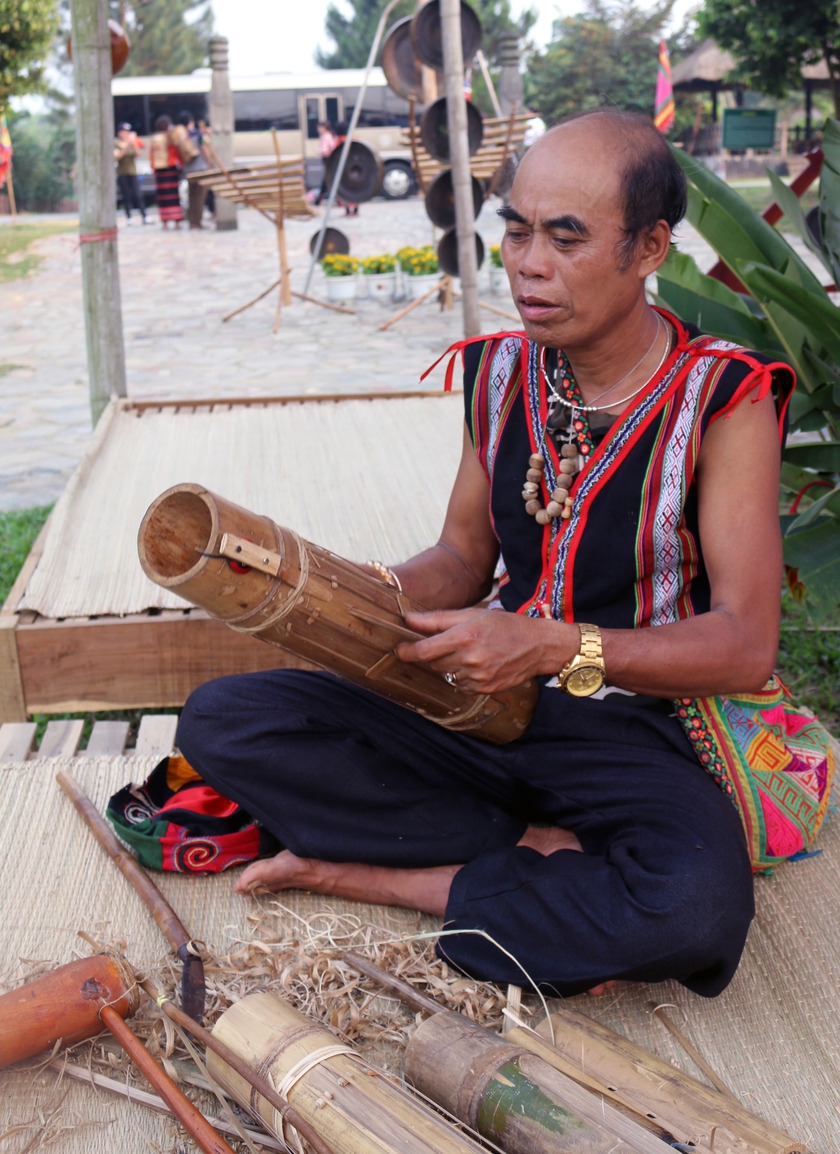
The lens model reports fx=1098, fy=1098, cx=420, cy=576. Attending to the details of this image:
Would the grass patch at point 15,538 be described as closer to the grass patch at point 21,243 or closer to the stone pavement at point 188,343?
the stone pavement at point 188,343

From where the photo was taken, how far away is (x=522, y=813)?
6.35 ft

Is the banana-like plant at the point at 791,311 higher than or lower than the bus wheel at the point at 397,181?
lower

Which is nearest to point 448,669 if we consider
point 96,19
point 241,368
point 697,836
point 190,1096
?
point 697,836

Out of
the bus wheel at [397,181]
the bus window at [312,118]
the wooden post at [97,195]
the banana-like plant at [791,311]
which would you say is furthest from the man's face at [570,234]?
the bus window at [312,118]

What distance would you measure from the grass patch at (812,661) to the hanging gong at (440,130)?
4.11m

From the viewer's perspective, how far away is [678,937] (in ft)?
4.96

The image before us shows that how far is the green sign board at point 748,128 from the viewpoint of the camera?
620 inches

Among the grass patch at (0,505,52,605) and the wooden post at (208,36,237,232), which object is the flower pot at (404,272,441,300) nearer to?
the wooden post at (208,36,237,232)

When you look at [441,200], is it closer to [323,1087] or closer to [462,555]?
[462,555]

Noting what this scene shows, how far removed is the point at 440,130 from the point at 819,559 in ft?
17.0

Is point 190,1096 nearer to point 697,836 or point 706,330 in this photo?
point 697,836

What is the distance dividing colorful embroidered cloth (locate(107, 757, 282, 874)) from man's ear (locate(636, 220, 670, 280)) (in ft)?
3.78

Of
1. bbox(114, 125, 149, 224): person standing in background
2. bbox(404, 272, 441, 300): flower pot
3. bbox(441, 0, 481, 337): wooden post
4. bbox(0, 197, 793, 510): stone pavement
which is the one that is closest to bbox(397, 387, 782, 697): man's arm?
bbox(0, 197, 793, 510): stone pavement

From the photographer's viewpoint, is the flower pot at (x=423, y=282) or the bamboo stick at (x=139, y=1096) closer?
the bamboo stick at (x=139, y=1096)
